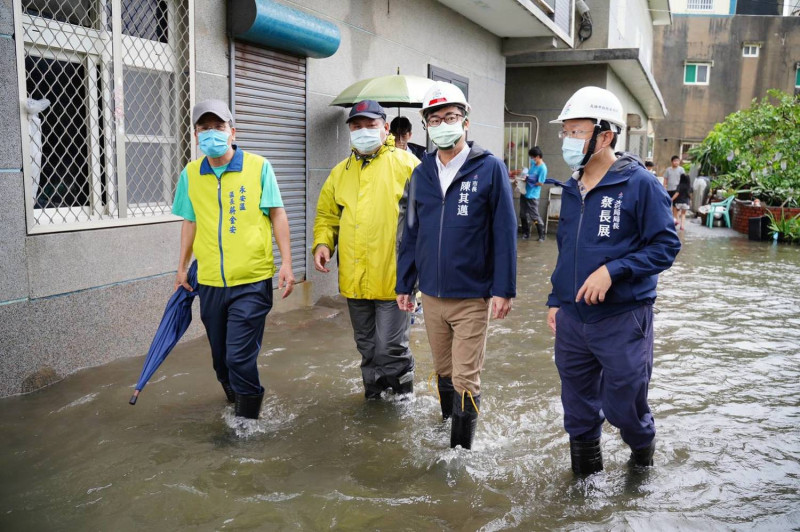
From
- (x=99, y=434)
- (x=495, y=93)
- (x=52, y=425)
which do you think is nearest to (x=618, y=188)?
(x=99, y=434)

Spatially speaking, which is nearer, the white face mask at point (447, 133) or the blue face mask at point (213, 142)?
the white face mask at point (447, 133)

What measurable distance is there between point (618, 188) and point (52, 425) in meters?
3.63

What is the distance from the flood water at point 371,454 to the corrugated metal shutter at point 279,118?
1995 mm

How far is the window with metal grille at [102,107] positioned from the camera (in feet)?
16.8

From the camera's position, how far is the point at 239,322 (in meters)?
4.30

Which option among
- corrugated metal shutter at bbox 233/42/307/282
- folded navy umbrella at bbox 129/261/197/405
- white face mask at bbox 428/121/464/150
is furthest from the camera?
corrugated metal shutter at bbox 233/42/307/282

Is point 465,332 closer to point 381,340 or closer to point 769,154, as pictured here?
point 381,340

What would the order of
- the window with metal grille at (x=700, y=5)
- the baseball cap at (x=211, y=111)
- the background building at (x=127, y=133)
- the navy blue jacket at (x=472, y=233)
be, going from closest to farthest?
the navy blue jacket at (x=472, y=233) → the baseball cap at (x=211, y=111) → the background building at (x=127, y=133) → the window with metal grille at (x=700, y=5)

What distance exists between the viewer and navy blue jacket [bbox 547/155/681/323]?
11.2 ft

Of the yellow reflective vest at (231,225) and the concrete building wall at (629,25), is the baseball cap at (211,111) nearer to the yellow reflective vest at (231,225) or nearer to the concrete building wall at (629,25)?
the yellow reflective vest at (231,225)

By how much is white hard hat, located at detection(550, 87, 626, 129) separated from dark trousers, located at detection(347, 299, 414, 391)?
1.85 meters

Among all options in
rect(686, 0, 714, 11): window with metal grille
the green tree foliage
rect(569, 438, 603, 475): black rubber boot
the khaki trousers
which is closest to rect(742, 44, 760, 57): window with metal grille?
rect(686, 0, 714, 11): window with metal grille

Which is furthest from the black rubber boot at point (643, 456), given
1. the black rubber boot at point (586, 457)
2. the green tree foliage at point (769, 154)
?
the green tree foliage at point (769, 154)

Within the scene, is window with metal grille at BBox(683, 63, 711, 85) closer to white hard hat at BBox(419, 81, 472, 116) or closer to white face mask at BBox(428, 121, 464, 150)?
white hard hat at BBox(419, 81, 472, 116)
